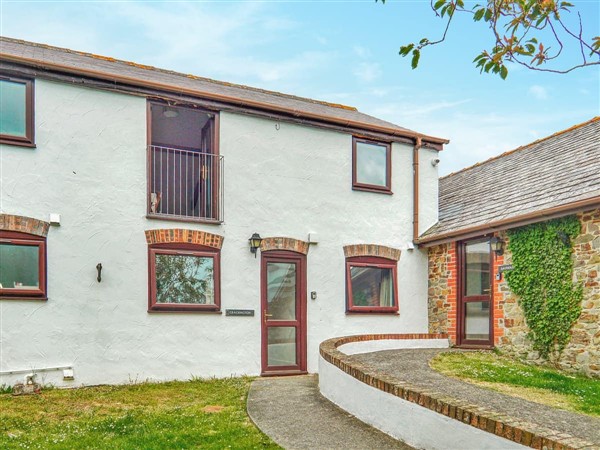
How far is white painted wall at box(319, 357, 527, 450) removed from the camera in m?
4.69

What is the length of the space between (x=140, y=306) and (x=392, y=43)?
269 inches

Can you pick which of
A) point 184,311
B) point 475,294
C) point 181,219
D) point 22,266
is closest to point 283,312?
point 184,311

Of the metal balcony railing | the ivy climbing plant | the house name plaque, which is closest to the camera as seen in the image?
the ivy climbing plant

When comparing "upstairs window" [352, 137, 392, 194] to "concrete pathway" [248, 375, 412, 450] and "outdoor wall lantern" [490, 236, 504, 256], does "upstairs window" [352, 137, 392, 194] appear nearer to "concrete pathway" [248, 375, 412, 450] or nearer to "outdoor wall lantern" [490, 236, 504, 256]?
"outdoor wall lantern" [490, 236, 504, 256]

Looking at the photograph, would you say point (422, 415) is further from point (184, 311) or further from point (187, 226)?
point (187, 226)

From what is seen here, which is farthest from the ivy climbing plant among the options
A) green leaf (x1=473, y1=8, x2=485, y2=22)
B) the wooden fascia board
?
green leaf (x1=473, y1=8, x2=485, y2=22)

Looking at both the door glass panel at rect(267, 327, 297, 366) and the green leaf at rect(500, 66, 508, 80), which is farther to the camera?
the door glass panel at rect(267, 327, 297, 366)

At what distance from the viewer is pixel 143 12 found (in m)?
9.83

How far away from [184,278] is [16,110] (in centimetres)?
396

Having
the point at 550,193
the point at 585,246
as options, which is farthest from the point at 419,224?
the point at 585,246

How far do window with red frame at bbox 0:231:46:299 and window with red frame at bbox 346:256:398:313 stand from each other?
5889 mm

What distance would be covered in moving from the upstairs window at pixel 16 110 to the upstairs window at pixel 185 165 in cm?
198

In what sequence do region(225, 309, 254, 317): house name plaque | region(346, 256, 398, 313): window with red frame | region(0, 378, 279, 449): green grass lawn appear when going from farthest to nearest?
region(346, 256, 398, 313): window with red frame → region(225, 309, 254, 317): house name plaque → region(0, 378, 279, 449): green grass lawn

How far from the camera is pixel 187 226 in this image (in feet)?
33.4
